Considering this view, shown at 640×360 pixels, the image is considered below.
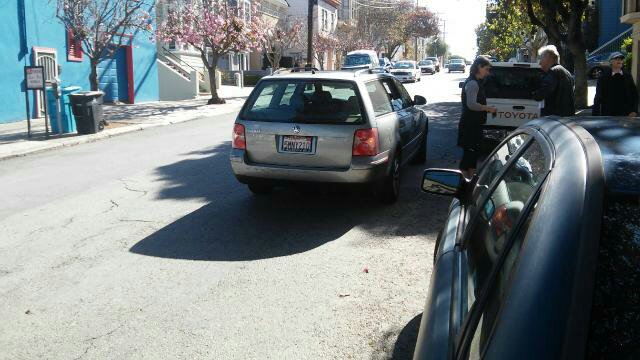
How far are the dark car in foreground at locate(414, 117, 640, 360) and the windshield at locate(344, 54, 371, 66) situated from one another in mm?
32018

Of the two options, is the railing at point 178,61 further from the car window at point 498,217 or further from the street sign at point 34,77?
the car window at point 498,217

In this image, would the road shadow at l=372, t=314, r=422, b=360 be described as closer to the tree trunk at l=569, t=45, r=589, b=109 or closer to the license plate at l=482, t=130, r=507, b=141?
the license plate at l=482, t=130, r=507, b=141

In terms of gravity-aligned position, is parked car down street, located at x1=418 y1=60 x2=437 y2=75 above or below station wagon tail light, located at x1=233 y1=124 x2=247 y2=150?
above

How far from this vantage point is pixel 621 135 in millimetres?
Result: 2078

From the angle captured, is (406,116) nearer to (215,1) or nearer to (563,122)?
(563,122)

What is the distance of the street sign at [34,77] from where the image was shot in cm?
1496

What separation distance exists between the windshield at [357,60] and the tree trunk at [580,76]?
15.1 metres

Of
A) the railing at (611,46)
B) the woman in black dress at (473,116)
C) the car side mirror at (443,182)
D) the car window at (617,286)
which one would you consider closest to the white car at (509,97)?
the woman in black dress at (473,116)

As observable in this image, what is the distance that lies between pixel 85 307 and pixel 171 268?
3.12 ft

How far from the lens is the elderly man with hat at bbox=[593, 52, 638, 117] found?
30.9ft

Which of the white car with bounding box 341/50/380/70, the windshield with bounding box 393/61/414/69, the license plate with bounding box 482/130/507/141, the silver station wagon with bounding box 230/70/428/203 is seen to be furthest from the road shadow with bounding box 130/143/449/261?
the windshield with bounding box 393/61/414/69

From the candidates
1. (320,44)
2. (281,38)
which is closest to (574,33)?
(281,38)

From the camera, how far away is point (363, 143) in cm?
695

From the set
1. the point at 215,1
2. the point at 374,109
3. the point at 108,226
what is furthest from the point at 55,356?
the point at 215,1
